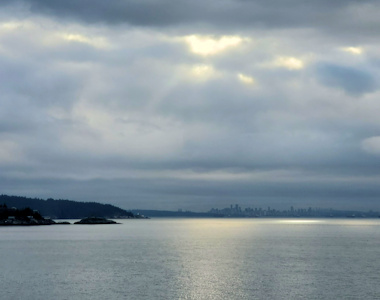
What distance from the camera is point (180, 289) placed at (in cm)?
7594

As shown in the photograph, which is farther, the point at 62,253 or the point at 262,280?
the point at 62,253

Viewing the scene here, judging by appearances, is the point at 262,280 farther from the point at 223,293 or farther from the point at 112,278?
the point at 112,278

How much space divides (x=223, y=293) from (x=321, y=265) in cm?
3964

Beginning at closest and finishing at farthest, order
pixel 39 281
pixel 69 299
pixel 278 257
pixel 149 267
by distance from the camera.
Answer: pixel 69 299
pixel 39 281
pixel 149 267
pixel 278 257

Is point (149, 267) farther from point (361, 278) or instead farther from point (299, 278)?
point (361, 278)

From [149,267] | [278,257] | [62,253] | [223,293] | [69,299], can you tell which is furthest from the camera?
[62,253]

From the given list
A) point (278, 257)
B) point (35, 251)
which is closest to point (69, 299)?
point (278, 257)

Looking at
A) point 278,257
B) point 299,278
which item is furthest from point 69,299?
point 278,257

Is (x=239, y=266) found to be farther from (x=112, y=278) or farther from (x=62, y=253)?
(x=62, y=253)

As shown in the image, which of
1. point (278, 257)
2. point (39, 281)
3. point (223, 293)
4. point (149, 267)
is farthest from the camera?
point (278, 257)

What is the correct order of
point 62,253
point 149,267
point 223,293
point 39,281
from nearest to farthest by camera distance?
1. point 223,293
2. point 39,281
3. point 149,267
4. point 62,253

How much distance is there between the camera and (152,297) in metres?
69.5

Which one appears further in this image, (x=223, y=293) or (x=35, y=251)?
(x=35, y=251)

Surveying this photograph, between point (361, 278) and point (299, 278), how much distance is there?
10099 millimetres
